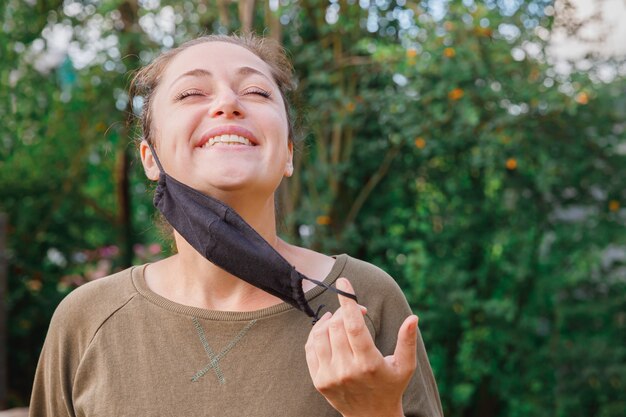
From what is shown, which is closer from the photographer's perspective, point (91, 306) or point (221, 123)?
point (221, 123)

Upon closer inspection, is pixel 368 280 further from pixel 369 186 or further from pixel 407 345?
pixel 369 186

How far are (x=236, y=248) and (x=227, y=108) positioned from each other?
32 cm

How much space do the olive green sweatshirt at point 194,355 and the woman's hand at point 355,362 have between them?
267 millimetres

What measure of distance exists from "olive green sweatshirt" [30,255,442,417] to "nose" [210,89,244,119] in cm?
42

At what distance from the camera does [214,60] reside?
1851 millimetres

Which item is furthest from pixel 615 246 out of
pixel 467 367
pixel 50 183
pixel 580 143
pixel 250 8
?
pixel 50 183

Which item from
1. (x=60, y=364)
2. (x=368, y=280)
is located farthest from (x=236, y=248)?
(x=60, y=364)

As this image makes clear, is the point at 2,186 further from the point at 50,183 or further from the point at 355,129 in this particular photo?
the point at 355,129

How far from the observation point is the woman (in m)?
1.72

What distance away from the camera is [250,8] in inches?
201

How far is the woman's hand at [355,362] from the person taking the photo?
137 cm

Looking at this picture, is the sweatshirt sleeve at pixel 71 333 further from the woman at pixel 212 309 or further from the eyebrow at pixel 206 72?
the eyebrow at pixel 206 72

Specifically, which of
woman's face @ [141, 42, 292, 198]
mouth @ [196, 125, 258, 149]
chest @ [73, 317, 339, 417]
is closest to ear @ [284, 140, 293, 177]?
woman's face @ [141, 42, 292, 198]

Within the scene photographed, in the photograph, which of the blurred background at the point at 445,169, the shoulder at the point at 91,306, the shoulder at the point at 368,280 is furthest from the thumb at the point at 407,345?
the blurred background at the point at 445,169
